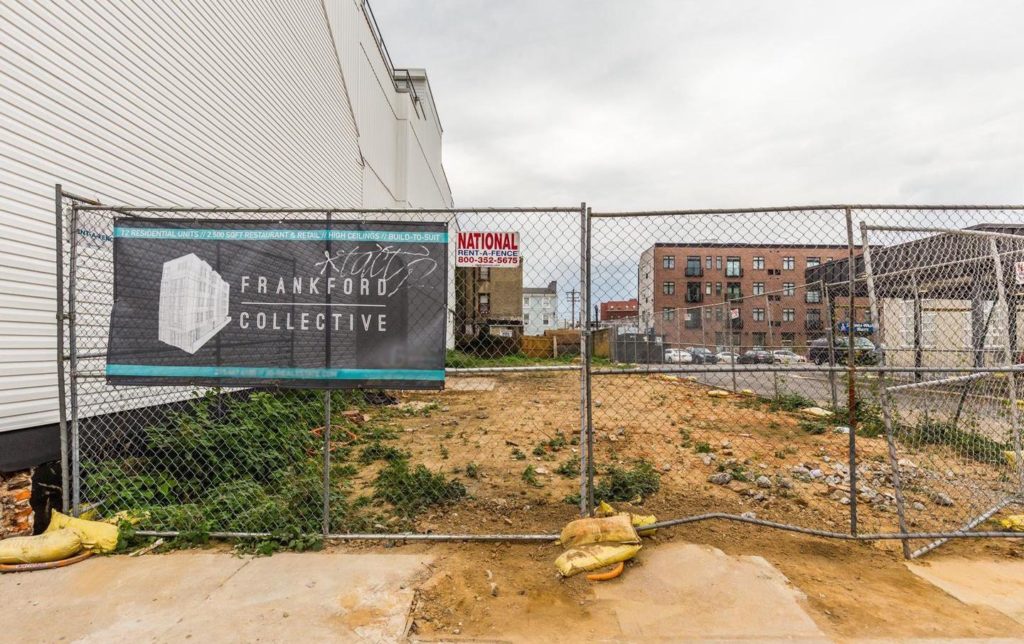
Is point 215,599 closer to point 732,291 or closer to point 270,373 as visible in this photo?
point 270,373

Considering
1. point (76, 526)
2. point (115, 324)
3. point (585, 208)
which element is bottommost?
point (76, 526)

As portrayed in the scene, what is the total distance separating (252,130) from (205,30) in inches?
68.6

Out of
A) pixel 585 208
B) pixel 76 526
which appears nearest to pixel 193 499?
pixel 76 526

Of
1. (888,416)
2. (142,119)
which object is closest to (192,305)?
(142,119)

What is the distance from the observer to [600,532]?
354 centimetres

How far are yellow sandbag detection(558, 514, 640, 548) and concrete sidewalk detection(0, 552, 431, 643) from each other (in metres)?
1.12

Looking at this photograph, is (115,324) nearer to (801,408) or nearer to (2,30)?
(2,30)

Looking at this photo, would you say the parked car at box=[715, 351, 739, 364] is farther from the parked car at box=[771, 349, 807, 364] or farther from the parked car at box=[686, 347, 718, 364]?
the parked car at box=[771, 349, 807, 364]

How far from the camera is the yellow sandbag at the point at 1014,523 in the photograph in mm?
3943

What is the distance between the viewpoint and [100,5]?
16.9 feet

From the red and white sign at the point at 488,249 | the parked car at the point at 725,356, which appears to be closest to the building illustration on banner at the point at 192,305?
the red and white sign at the point at 488,249

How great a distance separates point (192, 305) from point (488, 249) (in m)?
2.51

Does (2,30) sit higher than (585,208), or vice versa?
(2,30)

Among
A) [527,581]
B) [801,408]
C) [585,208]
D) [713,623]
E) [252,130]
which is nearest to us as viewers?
[713,623]
